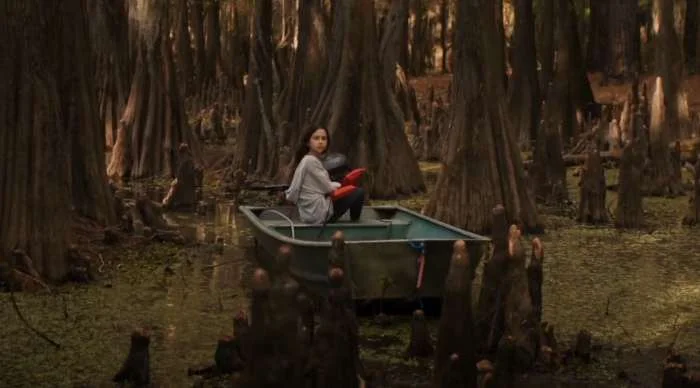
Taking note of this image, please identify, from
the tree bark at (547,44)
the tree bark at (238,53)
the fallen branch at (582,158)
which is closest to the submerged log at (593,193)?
the fallen branch at (582,158)

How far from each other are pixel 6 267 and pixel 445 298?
4005mm

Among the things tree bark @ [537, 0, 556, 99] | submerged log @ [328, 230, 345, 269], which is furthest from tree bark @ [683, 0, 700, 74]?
submerged log @ [328, 230, 345, 269]

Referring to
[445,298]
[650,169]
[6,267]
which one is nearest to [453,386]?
[445,298]

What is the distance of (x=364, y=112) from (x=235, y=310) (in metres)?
7.07

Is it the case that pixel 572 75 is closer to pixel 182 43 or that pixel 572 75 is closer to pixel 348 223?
pixel 182 43

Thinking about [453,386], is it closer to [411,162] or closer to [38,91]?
[38,91]

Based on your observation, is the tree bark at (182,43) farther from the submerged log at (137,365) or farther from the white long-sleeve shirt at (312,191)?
the submerged log at (137,365)

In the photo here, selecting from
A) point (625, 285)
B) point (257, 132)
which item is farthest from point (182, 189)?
point (625, 285)

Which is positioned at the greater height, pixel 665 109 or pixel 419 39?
pixel 419 39

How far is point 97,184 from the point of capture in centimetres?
1064

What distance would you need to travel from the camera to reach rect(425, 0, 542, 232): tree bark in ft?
35.0

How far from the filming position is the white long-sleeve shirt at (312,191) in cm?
844

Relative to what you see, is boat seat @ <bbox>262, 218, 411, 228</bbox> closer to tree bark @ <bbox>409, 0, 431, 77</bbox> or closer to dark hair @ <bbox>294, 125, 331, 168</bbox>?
dark hair @ <bbox>294, 125, 331, 168</bbox>

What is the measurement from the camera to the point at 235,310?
7.63 m
